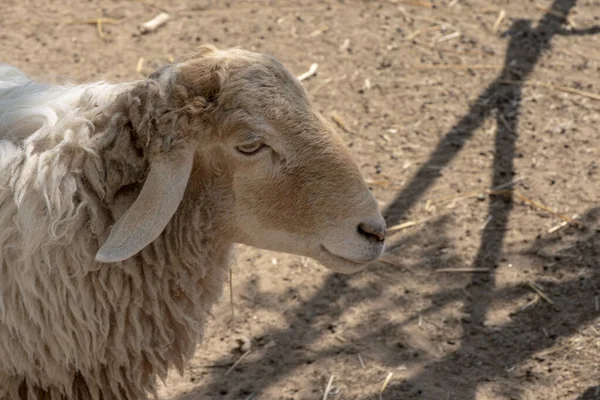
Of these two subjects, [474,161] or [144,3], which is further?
[144,3]

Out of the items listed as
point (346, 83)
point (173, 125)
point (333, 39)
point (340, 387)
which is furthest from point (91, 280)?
point (333, 39)

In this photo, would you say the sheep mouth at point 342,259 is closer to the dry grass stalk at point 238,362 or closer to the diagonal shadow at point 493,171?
the diagonal shadow at point 493,171

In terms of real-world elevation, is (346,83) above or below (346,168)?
below

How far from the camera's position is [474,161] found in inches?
204

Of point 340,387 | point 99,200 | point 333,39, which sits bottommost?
point 340,387

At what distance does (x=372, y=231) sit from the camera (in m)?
2.88

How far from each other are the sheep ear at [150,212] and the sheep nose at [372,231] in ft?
2.07

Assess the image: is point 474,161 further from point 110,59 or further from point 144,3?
point 144,3

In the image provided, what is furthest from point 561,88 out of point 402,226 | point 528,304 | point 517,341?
point 517,341

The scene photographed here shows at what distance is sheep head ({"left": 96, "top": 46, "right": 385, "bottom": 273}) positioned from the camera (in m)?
2.63

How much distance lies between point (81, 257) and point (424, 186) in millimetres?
2708

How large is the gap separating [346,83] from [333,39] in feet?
2.10

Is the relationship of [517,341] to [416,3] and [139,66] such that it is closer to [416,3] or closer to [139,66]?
[139,66]

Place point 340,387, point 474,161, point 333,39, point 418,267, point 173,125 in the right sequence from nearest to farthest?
point 173,125
point 340,387
point 418,267
point 474,161
point 333,39
